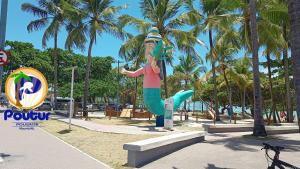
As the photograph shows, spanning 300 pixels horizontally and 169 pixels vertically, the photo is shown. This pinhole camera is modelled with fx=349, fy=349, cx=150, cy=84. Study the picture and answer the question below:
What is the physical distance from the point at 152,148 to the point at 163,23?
18.9 m

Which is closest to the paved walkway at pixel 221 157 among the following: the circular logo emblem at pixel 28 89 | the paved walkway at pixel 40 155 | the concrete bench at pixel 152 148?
the concrete bench at pixel 152 148

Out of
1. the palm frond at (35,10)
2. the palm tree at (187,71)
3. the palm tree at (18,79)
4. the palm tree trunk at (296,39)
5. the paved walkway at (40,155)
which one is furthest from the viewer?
the palm tree at (187,71)

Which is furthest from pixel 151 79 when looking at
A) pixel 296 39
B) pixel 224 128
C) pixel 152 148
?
pixel 296 39

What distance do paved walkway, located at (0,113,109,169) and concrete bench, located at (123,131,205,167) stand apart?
81 centimetres

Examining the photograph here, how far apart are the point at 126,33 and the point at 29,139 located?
19773 millimetres

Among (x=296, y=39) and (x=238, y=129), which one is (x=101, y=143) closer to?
(x=238, y=129)

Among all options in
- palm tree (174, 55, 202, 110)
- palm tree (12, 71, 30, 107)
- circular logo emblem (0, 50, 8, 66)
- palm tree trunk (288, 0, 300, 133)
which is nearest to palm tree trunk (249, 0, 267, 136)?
palm tree trunk (288, 0, 300, 133)

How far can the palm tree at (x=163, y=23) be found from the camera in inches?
1058

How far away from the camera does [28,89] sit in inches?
576

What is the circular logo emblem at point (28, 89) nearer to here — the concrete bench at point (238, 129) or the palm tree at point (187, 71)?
the concrete bench at point (238, 129)

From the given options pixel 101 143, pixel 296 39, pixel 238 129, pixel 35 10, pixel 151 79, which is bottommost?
pixel 101 143

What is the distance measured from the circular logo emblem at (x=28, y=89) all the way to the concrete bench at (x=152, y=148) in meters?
6.06

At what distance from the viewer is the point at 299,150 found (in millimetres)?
12266

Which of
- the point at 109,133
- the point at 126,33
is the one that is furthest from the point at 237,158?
the point at 126,33
